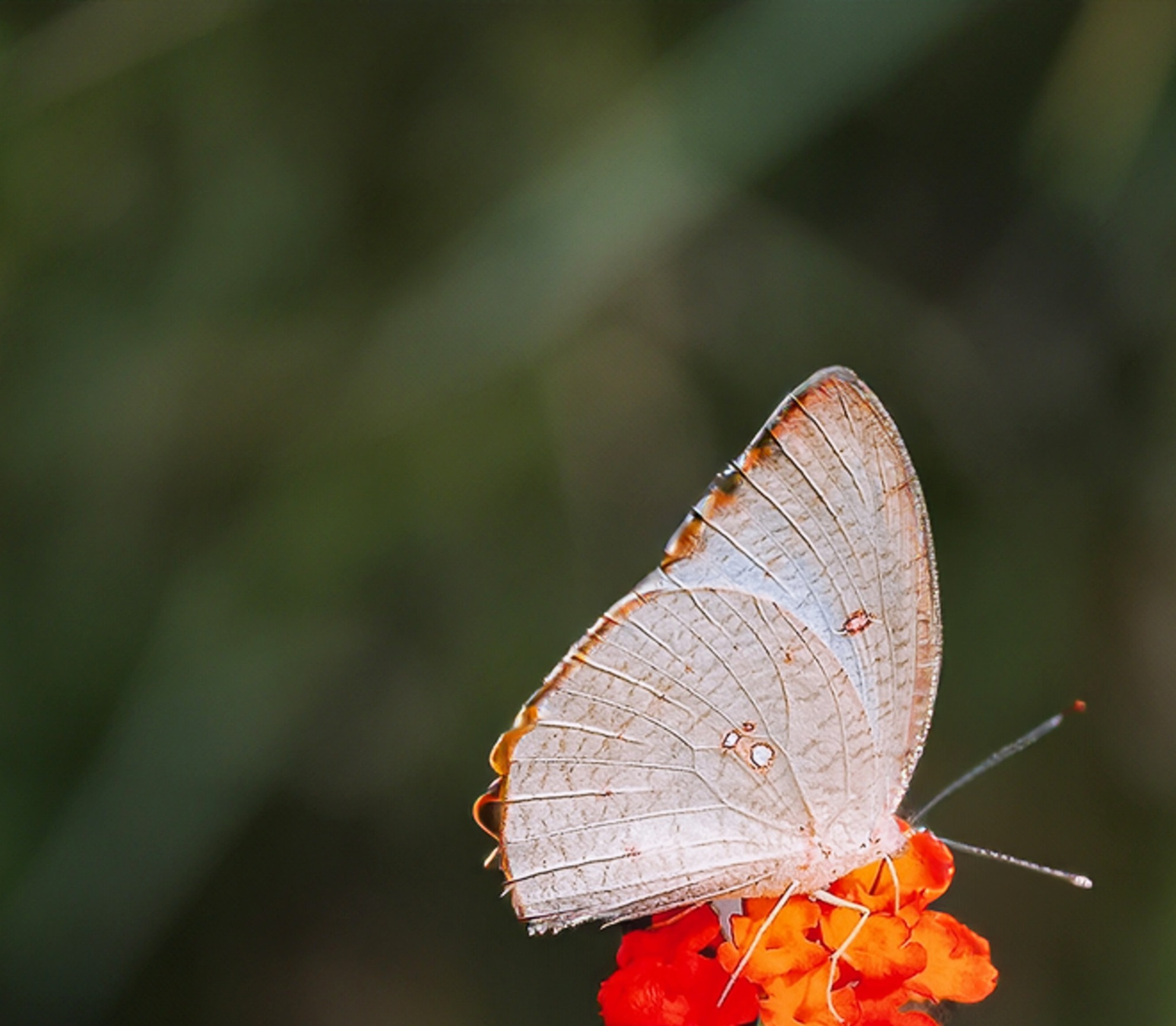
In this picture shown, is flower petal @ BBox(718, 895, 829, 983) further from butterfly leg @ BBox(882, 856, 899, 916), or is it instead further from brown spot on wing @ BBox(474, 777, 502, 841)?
brown spot on wing @ BBox(474, 777, 502, 841)

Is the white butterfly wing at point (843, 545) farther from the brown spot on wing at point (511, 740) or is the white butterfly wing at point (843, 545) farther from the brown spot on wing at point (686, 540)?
the brown spot on wing at point (511, 740)

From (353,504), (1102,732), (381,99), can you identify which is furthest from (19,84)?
(1102,732)

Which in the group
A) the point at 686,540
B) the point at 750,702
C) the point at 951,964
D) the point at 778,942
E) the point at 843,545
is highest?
the point at 686,540

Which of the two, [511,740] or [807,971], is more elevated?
[511,740]

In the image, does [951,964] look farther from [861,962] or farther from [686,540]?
[686,540]

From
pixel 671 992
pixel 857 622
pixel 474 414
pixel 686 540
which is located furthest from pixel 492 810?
pixel 474 414

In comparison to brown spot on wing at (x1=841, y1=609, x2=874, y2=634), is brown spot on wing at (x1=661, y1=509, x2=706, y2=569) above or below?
above

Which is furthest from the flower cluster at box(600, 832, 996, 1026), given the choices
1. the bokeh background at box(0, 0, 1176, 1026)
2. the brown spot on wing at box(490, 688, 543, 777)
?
the bokeh background at box(0, 0, 1176, 1026)

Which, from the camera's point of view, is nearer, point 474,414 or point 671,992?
point 671,992
